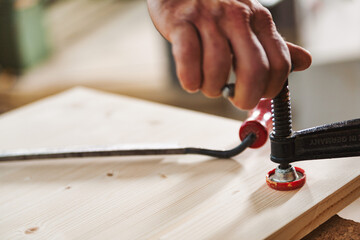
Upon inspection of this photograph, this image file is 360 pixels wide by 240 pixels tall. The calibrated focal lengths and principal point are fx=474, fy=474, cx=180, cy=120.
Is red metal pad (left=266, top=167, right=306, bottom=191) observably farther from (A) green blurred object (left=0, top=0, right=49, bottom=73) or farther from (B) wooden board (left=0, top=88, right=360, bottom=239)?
(A) green blurred object (left=0, top=0, right=49, bottom=73)

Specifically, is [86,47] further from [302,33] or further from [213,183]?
[213,183]

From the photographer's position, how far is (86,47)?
139 inches

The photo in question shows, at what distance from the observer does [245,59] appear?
1.73 feet

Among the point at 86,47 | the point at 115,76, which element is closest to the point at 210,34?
the point at 115,76

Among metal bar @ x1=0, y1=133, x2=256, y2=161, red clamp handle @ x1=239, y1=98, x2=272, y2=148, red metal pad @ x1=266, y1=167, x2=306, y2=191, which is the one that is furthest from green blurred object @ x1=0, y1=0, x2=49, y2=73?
red metal pad @ x1=266, y1=167, x2=306, y2=191

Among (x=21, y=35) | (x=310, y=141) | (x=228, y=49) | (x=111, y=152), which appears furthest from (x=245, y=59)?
(x=21, y=35)

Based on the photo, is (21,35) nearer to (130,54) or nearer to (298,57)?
(130,54)

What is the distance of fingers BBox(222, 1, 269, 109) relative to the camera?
1.71 feet

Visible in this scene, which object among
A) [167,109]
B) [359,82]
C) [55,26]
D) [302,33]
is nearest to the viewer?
[167,109]

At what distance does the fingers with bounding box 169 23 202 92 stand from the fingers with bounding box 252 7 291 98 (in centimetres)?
8

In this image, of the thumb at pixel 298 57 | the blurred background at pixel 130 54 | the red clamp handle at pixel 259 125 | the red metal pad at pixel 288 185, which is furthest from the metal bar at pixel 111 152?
the blurred background at pixel 130 54

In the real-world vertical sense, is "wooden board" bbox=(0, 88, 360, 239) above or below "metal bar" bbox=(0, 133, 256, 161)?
below

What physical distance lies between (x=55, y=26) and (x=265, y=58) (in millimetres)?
3194

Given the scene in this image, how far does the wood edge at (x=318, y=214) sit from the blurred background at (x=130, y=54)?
1422 mm
